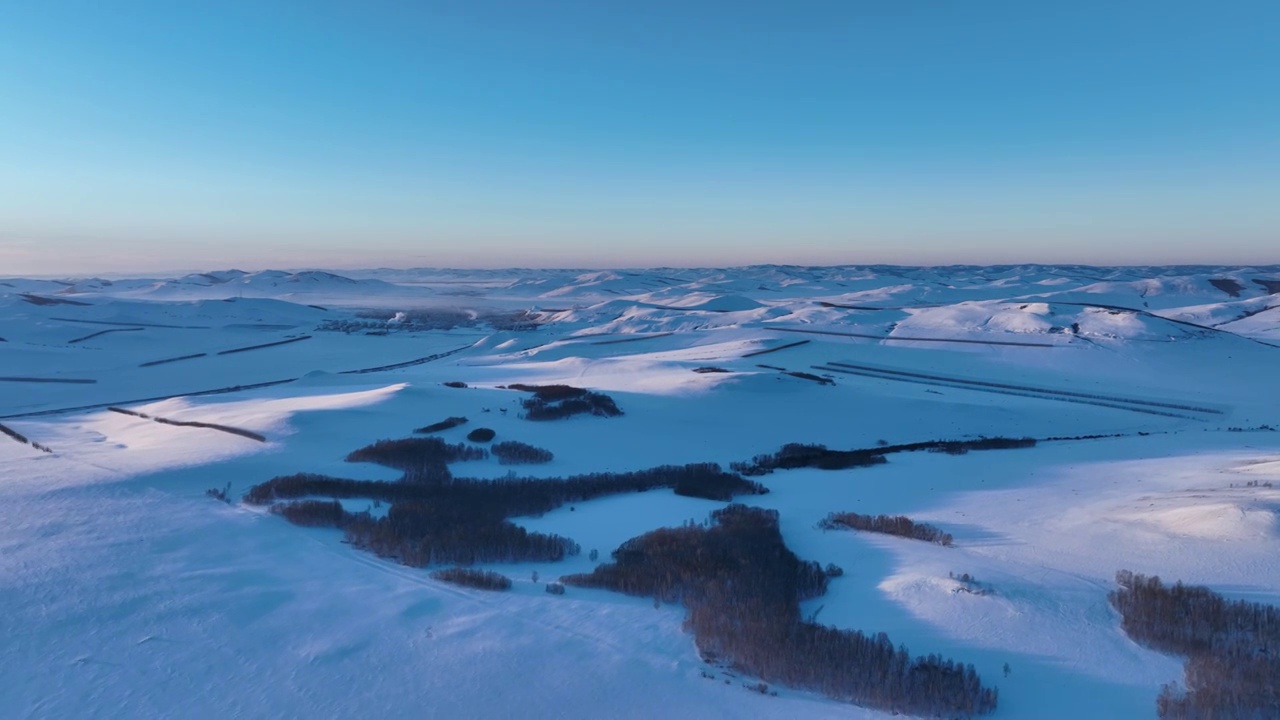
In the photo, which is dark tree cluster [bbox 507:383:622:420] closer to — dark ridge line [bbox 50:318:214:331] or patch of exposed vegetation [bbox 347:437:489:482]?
patch of exposed vegetation [bbox 347:437:489:482]

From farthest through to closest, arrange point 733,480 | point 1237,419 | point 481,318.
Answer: point 481,318 < point 1237,419 < point 733,480

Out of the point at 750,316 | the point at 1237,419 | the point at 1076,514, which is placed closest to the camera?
the point at 1076,514

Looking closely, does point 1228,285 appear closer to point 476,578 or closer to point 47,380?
point 476,578

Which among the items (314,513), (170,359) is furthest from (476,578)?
(170,359)

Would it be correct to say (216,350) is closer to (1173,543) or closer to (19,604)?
(19,604)

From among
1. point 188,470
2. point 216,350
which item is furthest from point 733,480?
point 216,350

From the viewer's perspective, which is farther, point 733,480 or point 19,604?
point 733,480
